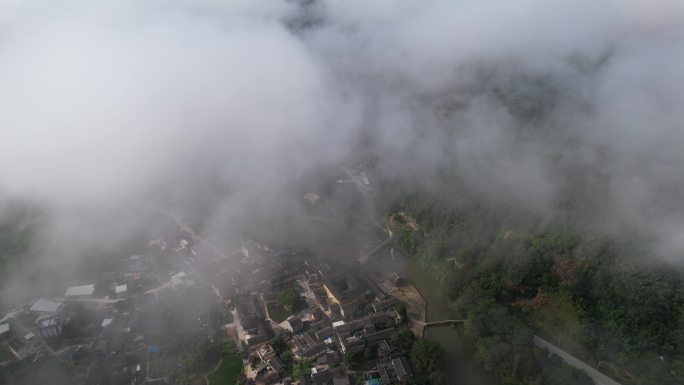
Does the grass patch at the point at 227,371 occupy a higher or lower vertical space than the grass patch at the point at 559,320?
higher

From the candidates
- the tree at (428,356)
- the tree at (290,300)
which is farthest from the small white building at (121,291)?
the tree at (428,356)

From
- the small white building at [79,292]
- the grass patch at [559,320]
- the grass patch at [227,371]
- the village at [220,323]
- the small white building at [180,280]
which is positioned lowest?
the grass patch at [559,320]

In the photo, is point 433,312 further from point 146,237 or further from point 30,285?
point 30,285

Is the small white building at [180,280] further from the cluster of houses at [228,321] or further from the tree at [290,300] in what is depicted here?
the tree at [290,300]

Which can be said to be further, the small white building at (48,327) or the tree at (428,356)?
the small white building at (48,327)

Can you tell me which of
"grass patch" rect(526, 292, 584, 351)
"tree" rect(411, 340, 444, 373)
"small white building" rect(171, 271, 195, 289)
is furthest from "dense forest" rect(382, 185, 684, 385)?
"small white building" rect(171, 271, 195, 289)

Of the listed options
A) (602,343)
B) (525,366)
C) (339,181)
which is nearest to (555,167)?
(602,343)
